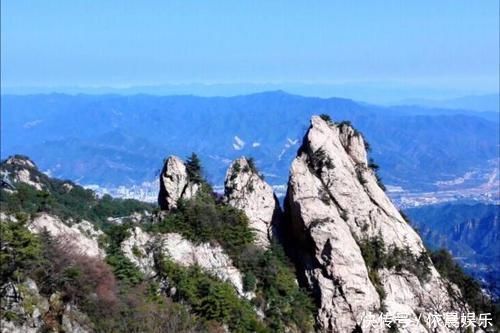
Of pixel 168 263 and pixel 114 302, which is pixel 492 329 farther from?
pixel 114 302

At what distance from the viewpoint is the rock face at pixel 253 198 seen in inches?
1225

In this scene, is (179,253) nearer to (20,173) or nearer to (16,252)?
(16,252)

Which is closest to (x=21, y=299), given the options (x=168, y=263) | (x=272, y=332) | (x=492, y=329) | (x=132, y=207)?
(x=168, y=263)

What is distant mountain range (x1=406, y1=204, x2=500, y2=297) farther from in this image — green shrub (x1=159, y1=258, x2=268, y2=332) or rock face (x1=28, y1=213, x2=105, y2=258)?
rock face (x1=28, y1=213, x2=105, y2=258)

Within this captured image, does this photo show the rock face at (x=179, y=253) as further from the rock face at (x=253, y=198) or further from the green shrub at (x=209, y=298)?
the rock face at (x=253, y=198)

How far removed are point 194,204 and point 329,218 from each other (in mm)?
5909

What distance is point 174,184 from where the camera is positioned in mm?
31078

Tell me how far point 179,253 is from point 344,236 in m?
7.12

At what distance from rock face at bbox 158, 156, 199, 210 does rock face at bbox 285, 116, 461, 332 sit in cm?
465

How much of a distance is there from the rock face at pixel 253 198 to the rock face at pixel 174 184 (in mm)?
1804

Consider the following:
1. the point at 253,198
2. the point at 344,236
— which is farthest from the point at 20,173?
the point at 344,236

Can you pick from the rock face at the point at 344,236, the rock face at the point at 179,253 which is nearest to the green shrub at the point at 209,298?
the rock face at the point at 179,253

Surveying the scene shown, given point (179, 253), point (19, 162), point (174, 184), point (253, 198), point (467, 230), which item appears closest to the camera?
point (179, 253)

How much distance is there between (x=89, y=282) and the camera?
21141 mm
